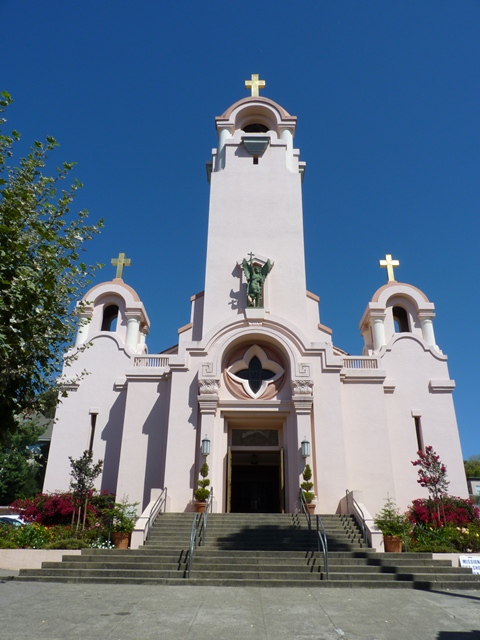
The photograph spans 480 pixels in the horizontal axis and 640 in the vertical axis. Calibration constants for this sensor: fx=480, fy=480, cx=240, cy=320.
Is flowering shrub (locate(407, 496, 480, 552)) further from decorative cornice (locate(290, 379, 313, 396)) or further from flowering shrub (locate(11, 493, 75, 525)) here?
flowering shrub (locate(11, 493, 75, 525))

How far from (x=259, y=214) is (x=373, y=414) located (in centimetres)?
1065

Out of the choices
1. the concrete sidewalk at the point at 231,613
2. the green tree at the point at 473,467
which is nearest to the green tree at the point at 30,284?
the concrete sidewalk at the point at 231,613

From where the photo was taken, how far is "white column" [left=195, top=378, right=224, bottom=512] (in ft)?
Answer: 57.1

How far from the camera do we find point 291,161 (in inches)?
979

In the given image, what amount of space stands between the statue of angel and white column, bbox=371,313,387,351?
6183mm

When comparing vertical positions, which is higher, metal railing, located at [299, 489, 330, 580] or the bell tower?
the bell tower

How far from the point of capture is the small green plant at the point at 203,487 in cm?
1600

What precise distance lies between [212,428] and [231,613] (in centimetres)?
1026

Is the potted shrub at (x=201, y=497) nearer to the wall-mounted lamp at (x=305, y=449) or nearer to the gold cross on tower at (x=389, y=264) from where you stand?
the wall-mounted lamp at (x=305, y=449)

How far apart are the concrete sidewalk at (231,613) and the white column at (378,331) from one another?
13.9m

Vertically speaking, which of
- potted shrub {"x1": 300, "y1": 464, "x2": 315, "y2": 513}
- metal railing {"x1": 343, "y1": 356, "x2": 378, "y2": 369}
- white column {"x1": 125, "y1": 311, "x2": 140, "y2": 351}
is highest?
white column {"x1": 125, "y1": 311, "x2": 140, "y2": 351}

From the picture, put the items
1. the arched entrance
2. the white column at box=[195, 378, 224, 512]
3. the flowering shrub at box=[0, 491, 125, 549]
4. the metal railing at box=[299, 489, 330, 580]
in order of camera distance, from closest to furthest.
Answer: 1. the metal railing at box=[299, 489, 330, 580]
2. the flowering shrub at box=[0, 491, 125, 549]
3. the white column at box=[195, 378, 224, 512]
4. the arched entrance

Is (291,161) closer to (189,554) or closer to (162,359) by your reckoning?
(162,359)

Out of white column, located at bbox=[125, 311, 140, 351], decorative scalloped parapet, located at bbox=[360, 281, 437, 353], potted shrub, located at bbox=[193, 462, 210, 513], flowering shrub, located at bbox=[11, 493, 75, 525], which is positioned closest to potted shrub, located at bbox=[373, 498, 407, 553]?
potted shrub, located at bbox=[193, 462, 210, 513]
